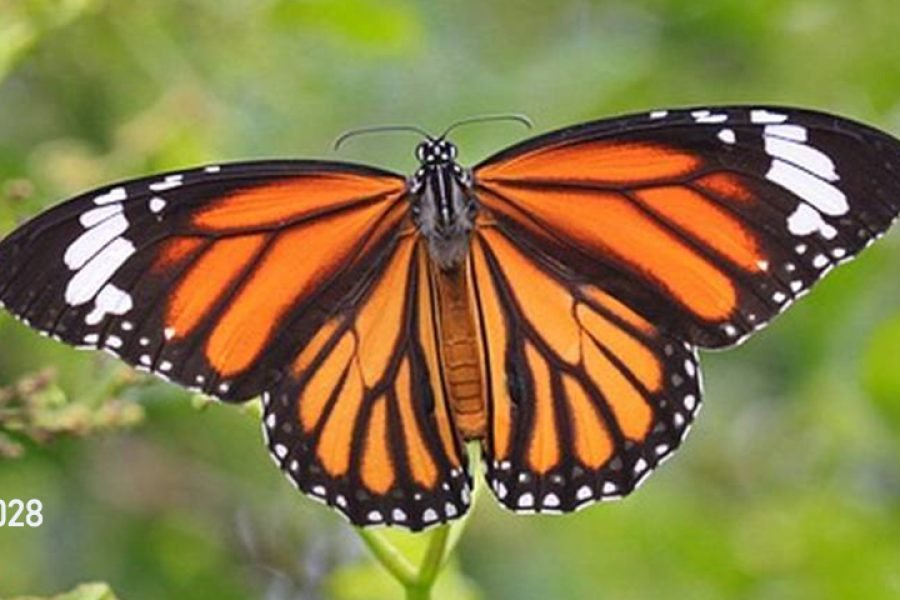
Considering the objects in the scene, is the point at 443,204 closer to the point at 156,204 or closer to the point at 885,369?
the point at 156,204

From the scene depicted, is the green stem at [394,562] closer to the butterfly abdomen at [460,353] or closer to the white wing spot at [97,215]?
the butterfly abdomen at [460,353]

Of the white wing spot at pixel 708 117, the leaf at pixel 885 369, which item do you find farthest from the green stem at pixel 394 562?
the leaf at pixel 885 369

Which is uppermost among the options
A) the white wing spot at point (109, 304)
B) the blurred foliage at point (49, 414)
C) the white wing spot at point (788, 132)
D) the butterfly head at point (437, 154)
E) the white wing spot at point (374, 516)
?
the butterfly head at point (437, 154)

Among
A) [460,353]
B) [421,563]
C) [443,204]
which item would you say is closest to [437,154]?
[443,204]

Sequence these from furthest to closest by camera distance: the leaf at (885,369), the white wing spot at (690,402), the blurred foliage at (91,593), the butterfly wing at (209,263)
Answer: the leaf at (885,369)
the white wing spot at (690,402)
the butterfly wing at (209,263)
the blurred foliage at (91,593)

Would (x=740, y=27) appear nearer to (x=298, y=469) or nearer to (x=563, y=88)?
(x=563, y=88)

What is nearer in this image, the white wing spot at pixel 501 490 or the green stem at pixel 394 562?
the green stem at pixel 394 562

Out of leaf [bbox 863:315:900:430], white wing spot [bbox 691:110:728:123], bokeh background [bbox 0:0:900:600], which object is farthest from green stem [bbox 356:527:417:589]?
leaf [bbox 863:315:900:430]

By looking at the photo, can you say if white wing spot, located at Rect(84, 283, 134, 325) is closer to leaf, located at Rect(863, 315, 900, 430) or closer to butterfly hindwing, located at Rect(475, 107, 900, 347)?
butterfly hindwing, located at Rect(475, 107, 900, 347)
